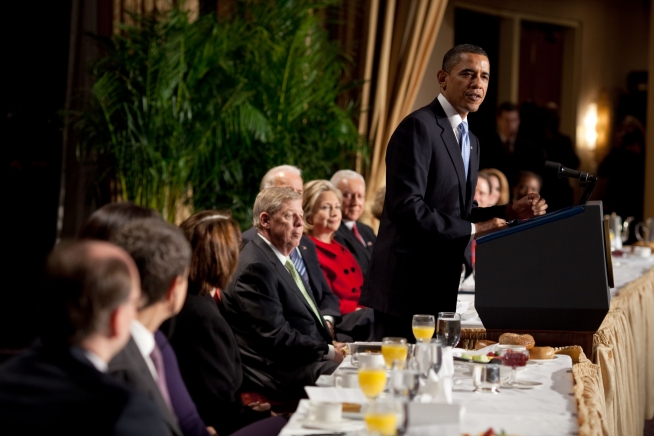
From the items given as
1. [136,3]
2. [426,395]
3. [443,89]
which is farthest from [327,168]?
[426,395]

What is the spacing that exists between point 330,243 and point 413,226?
179 centimetres

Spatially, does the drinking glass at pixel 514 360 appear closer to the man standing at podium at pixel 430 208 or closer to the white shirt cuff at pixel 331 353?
the man standing at podium at pixel 430 208

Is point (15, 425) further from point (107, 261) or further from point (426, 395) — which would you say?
point (426, 395)

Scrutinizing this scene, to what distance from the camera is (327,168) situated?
256 inches

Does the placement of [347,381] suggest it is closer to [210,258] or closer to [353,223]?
[210,258]

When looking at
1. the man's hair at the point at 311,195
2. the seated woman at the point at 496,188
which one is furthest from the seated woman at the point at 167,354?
the seated woman at the point at 496,188

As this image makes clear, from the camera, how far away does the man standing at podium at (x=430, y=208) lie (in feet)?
10.3

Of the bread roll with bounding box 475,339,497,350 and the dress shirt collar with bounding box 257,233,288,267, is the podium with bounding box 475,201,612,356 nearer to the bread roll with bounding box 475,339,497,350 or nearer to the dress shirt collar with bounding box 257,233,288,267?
the bread roll with bounding box 475,339,497,350

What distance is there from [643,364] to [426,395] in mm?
3066

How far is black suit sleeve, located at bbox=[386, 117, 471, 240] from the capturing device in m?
3.10

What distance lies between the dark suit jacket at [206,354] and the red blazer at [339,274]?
81.4 inches

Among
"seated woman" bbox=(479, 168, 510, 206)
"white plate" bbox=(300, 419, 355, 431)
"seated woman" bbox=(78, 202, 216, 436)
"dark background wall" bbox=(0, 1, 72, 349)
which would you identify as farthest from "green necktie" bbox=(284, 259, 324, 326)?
"dark background wall" bbox=(0, 1, 72, 349)

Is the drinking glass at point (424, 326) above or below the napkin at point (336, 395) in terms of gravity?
above

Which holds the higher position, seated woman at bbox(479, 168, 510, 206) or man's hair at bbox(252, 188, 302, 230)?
seated woman at bbox(479, 168, 510, 206)
